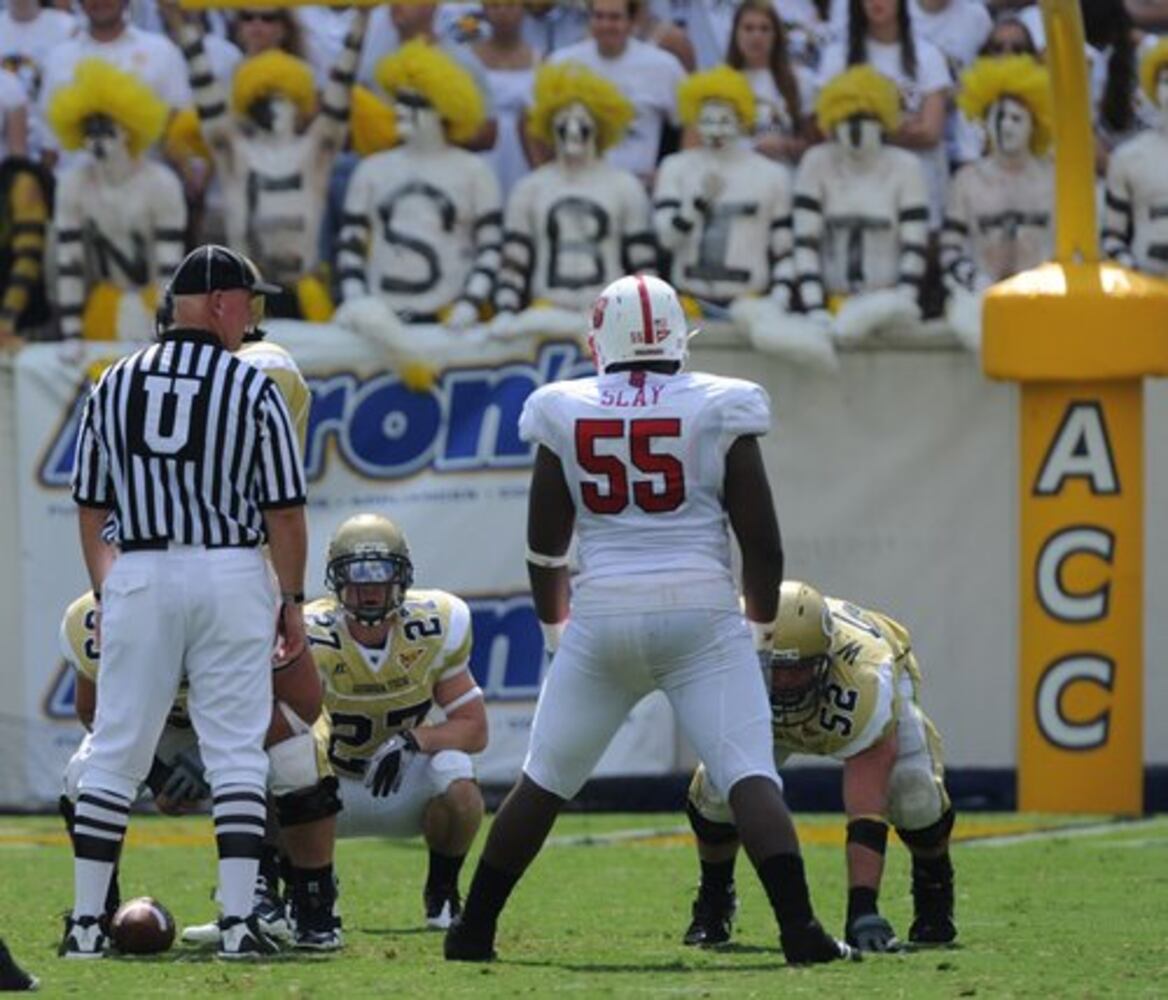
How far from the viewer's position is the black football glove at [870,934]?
740 cm

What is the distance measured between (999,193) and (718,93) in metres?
1.28

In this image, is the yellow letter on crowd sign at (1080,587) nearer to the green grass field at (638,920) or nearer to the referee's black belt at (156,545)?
the green grass field at (638,920)

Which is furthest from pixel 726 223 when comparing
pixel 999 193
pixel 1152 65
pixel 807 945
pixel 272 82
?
pixel 807 945

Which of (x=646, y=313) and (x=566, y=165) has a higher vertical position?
(x=566, y=165)

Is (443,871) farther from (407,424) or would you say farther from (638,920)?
(407,424)

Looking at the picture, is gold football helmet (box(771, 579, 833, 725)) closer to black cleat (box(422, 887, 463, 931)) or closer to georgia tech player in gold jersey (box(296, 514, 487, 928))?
georgia tech player in gold jersey (box(296, 514, 487, 928))

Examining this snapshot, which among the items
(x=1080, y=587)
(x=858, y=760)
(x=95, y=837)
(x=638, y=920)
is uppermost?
(x=1080, y=587)

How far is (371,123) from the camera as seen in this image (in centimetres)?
1360

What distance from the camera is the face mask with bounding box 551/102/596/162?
1320cm

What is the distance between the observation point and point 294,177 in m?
13.4

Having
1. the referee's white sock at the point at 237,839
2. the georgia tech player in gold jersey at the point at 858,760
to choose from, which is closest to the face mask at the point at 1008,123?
the georgia tech player in gold jersey at the point at 858,760

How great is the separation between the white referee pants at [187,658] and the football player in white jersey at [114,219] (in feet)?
21.6

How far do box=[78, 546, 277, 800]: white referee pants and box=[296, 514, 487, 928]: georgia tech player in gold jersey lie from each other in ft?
4.37

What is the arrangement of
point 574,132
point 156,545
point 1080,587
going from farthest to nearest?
point 574,132 < point 1080,587 < point 156,545
